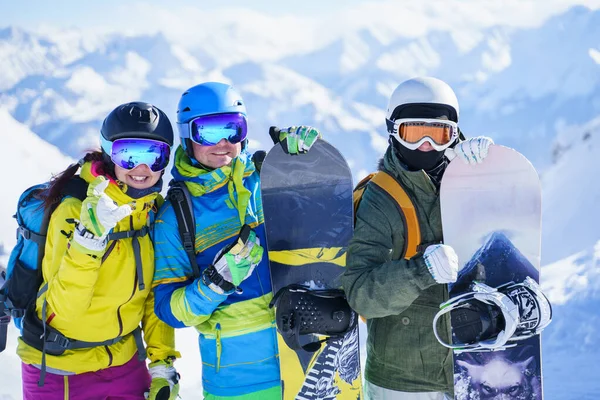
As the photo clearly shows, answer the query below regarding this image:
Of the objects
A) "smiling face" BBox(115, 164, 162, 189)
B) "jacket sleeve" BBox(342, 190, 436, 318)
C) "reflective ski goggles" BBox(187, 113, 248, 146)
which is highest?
"reflective ski goggles" BBox(187, 113, 248, 146)

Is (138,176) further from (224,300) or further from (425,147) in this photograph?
(425,147)

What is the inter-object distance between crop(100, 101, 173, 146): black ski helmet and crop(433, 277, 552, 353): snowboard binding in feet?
4.98

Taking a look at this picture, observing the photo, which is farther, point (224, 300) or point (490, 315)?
point (224, 300)

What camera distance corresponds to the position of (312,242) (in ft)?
10.9

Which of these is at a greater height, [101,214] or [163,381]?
[101,214]

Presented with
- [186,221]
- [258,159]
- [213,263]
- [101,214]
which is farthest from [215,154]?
[101,214]

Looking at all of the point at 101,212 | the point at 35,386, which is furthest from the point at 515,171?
the point at 35,386

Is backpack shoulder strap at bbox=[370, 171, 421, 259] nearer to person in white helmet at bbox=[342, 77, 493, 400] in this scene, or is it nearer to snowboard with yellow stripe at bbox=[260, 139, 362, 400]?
person in white helmet at bbox=[342, 77, 493, 400]

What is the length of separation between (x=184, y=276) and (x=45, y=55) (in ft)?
81.9

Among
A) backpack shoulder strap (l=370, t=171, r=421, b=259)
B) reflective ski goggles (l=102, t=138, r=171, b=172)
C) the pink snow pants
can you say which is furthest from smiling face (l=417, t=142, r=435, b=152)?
the pink snow pants

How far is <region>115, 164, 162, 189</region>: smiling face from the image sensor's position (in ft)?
10.1

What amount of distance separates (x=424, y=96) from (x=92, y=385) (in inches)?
80.7

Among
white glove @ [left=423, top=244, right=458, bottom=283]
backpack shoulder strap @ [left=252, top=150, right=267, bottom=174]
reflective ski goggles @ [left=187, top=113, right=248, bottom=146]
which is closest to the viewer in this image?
white glove @ [left=423, top=244, right=458, bottom=283]

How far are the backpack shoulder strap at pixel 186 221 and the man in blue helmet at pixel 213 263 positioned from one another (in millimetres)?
14
